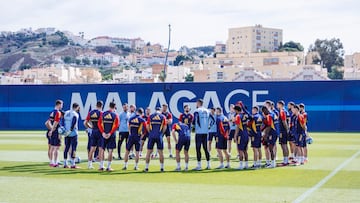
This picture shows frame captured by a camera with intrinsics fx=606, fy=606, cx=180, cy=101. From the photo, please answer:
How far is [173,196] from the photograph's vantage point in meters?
13.1

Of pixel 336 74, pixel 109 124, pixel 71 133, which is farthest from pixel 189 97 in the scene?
pixel 336 74

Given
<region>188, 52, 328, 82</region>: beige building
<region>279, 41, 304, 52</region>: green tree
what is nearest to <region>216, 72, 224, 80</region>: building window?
<region>188, 52, 328, 82</region>: beige building

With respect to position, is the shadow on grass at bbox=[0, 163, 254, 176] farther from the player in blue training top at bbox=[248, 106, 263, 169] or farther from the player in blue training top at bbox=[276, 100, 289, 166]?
the player in blue training top at bbox=[276, 100, 289, 166]

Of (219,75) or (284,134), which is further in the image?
(219,75)

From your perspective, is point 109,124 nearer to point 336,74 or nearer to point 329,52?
point 336,74

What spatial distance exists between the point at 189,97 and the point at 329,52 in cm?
8866

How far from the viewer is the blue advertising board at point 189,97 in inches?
1593

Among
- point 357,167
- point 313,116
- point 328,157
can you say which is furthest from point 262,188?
point 313,116

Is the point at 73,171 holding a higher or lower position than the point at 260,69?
lower

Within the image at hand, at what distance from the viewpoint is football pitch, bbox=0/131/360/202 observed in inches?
511

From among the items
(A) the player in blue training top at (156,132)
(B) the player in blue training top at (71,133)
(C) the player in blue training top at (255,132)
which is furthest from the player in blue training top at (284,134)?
(B) the player in blue training top at (71,133)

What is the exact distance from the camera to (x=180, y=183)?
49.7 feet

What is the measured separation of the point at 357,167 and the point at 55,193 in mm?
9648

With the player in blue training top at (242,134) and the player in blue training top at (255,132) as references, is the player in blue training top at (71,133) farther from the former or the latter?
the player in blue training top at (255,132)
